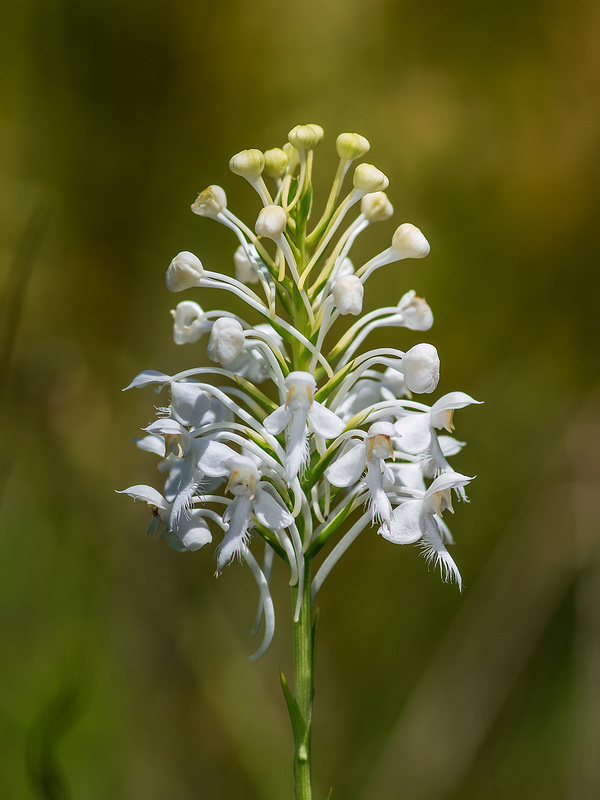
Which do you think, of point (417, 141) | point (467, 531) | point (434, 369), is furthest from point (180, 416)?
point (417, 141)

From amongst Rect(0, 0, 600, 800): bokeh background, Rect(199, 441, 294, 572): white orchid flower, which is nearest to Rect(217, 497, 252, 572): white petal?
Rect(199, 441, 294, 572): white orchid flower

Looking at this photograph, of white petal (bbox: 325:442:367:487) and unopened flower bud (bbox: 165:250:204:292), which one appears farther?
unopened flower bud (bbox: 165:250:204:292)

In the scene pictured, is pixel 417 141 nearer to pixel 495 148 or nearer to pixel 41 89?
pixel 495 148

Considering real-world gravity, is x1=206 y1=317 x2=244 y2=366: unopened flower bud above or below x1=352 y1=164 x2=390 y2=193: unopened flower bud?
below

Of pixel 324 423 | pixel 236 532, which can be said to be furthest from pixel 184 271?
pixel 236 532

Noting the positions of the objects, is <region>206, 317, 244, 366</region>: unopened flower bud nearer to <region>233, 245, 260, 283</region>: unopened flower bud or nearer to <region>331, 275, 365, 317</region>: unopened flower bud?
<region>331, 275, 365, 317</region>: unopened flower bud

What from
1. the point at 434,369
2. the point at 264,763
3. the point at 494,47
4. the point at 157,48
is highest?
the point at 494,47
